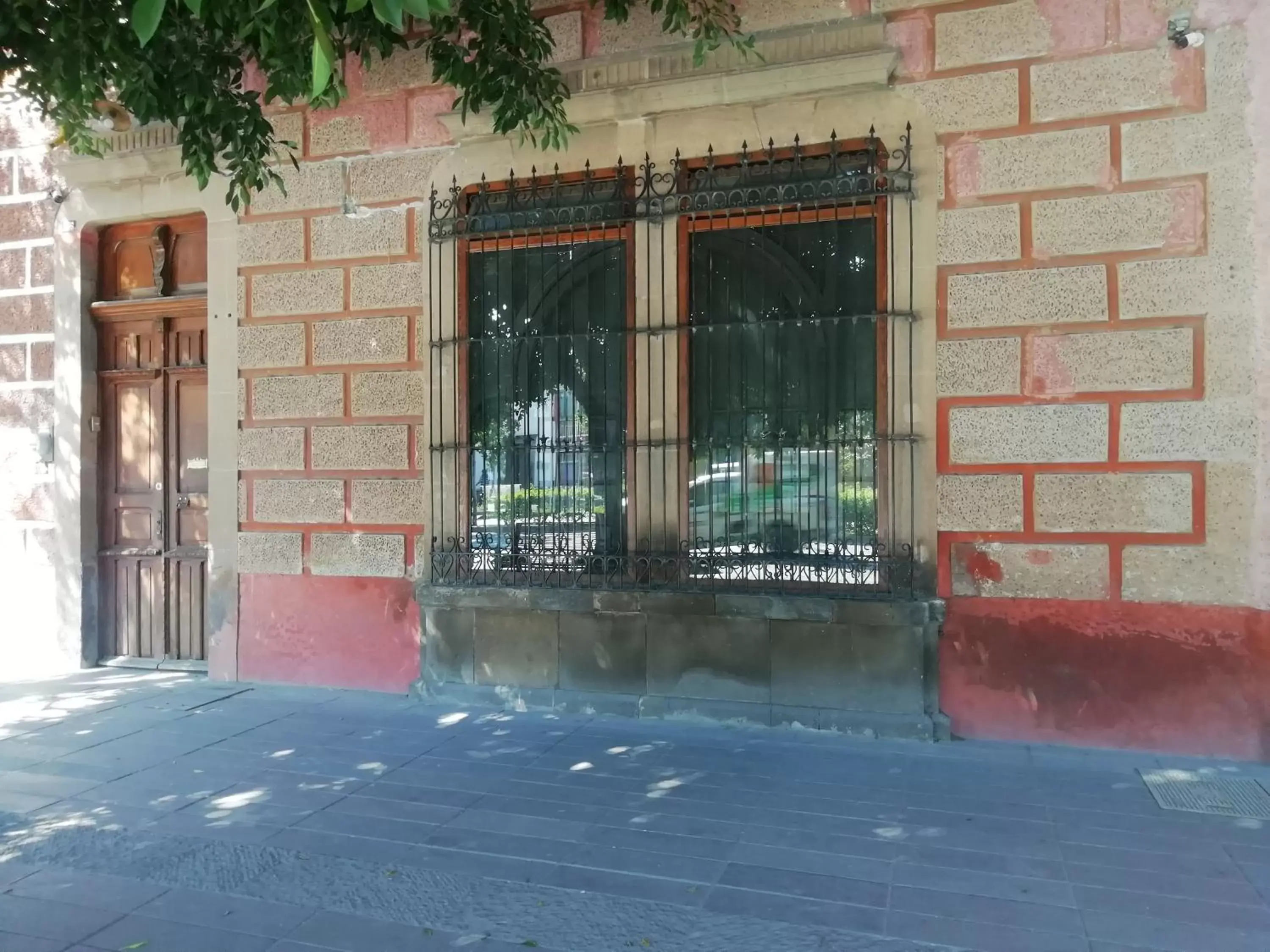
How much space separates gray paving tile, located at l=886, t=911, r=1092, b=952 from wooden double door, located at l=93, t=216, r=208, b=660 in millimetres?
5814

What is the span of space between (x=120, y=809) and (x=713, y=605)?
3197mm

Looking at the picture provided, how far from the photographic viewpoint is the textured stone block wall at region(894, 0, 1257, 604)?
4770 millimetres

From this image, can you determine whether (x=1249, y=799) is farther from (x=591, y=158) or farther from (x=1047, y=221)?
(x=591, y=158)

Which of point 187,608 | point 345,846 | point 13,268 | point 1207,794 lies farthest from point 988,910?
point 13,268

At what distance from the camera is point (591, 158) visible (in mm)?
5973

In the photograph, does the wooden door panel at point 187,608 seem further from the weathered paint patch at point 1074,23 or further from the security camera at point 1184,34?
the security camera at point 1184,34

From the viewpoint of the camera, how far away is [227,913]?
3289mm

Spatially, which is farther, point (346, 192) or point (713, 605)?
point (346, 192)

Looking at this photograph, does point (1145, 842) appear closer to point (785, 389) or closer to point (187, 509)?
point (785, 389)

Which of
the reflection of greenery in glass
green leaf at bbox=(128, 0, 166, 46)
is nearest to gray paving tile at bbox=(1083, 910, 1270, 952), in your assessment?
the reflection of greenery in glass

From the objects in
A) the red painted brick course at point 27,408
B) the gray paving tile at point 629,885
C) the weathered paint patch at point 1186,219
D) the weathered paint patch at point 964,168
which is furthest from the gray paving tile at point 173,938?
the red painted brick course at point 27,408

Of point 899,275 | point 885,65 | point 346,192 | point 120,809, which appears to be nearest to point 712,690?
point 899,275

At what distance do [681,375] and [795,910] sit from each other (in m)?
3.30

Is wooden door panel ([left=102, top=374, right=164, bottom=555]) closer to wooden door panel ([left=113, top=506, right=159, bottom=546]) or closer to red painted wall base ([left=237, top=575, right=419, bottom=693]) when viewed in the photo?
Result: wooden door panel ([left=113, top=506, right=159, bottom=546])
